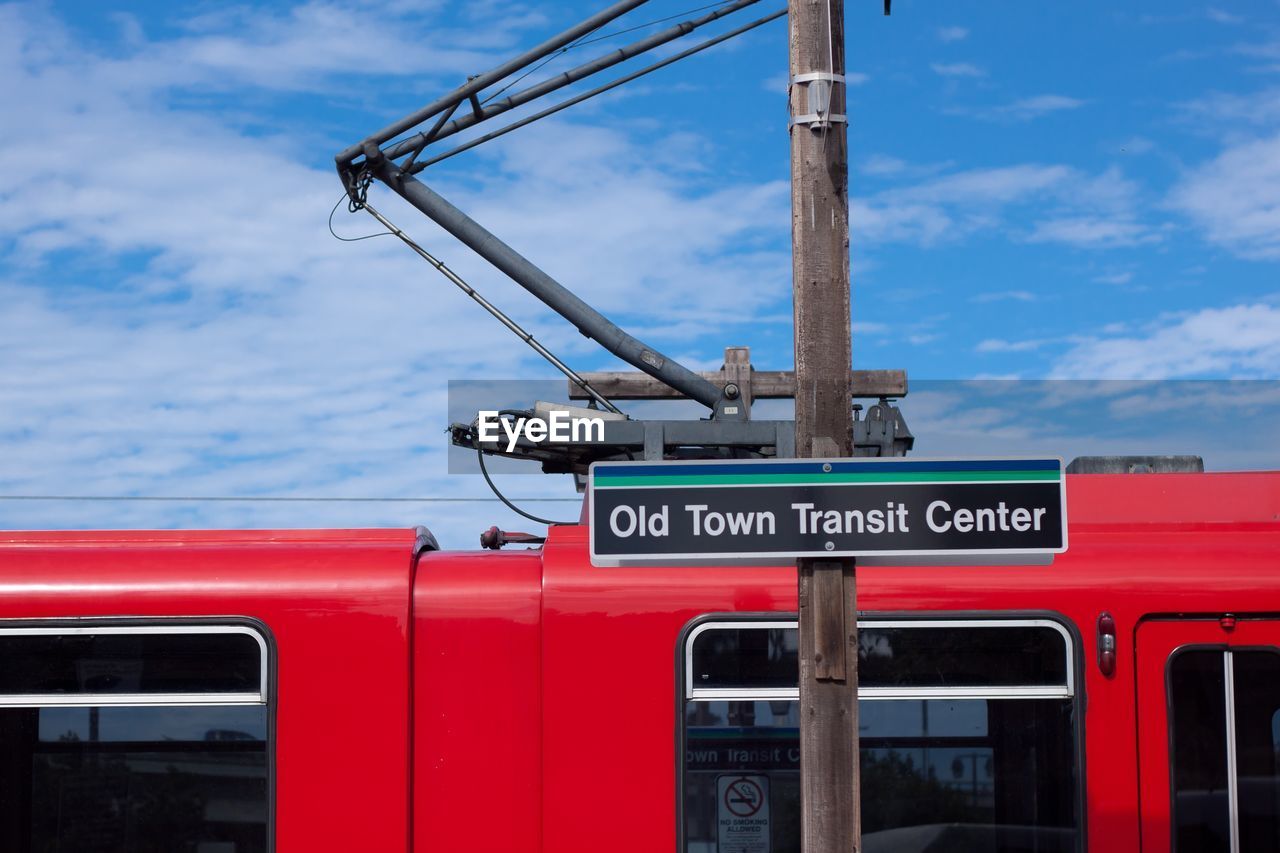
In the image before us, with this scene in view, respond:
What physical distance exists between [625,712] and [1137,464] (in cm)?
292

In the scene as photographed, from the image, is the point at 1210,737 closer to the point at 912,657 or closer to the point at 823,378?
the point at 912,657

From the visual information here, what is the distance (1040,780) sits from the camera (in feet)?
19.4

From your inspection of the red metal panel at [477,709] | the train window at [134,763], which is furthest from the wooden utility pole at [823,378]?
the train window at [134,763]

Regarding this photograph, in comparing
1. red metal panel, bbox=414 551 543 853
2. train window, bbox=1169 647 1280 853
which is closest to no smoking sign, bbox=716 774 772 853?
red metal panel, bbox=414 551 543 853

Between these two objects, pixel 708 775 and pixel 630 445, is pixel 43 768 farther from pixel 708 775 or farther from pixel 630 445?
pixel 630 445

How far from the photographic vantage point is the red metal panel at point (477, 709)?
19.6 feet

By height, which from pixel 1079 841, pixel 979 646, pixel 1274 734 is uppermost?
pixel 979 646

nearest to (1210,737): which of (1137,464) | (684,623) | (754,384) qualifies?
(1137,464)

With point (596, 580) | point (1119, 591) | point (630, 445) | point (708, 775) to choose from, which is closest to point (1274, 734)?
point (1119, 591)

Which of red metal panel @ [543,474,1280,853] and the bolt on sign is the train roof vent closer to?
red metal panel @ [543,474,1280,853]

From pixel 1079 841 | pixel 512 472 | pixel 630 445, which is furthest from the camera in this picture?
pixel 512 472

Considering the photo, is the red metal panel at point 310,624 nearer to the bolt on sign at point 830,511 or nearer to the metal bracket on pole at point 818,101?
the bolt on sign at point 830,511

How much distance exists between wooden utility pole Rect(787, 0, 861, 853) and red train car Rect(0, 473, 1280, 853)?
1502 millimetres

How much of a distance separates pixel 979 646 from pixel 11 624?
4.11 metres
